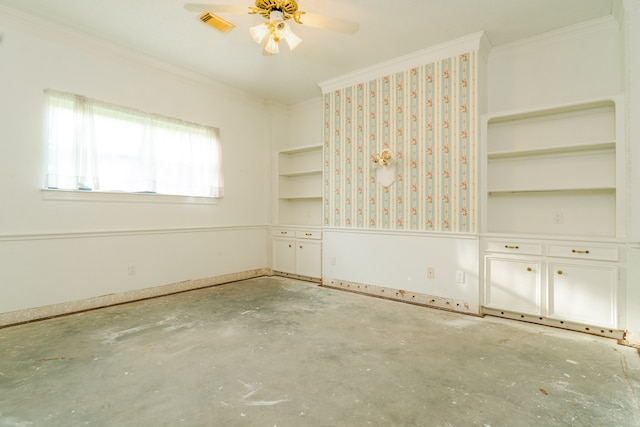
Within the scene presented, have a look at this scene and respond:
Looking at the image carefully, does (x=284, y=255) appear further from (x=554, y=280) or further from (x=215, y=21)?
(x=554, y=280)

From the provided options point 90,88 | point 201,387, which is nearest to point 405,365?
point 201,387

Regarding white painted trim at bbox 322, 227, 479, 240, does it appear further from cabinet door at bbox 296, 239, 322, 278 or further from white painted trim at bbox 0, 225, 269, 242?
white painted trim at bbox 0, 225, 269, 242

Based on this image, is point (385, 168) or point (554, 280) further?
point (385, 168)

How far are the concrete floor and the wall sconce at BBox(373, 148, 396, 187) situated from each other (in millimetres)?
1678

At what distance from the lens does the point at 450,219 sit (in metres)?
3.53

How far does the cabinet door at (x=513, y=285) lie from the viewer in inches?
119

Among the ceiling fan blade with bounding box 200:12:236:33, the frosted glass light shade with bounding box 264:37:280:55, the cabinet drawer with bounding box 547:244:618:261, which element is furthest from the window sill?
the cabinet drawer with bounding box 547:244:618:261

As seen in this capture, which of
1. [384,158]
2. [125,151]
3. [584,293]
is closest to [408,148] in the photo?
[384,158]

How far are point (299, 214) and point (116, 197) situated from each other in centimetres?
278

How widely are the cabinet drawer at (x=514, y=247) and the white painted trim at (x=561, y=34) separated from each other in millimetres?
2153

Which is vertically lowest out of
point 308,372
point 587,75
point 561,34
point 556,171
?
point 308,372

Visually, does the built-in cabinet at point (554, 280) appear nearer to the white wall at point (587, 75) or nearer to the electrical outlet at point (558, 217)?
the white wall at point (587, 75)

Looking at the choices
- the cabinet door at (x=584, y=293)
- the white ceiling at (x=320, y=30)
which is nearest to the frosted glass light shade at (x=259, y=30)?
the white ceiling at (x=320, y=30)

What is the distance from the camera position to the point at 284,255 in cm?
518
